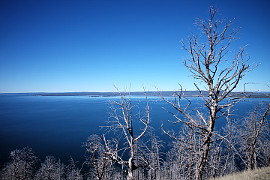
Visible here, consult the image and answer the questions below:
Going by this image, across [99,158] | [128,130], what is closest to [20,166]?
[99,158]

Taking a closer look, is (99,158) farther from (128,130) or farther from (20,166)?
(20,166)

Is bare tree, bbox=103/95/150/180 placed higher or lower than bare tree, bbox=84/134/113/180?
higher

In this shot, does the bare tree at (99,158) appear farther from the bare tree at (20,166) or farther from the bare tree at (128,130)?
the bare tree at (20,166)

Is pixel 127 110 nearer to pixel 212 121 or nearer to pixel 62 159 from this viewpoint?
pixel 212 121

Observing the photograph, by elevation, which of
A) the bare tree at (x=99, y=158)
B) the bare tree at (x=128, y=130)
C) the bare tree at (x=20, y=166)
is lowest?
the bare tree at (x=20, y=166)

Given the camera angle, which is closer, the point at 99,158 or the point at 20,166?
the point at 99,158

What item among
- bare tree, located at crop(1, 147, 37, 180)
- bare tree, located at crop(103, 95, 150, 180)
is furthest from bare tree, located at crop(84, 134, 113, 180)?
bare tree, located at crop(1, 147, 37, 180)

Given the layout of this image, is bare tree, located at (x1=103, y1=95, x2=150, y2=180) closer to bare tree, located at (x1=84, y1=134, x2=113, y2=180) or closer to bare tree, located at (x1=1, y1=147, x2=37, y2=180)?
bare tree, located at (x1=84, y1=134, x2=113, y2=180)

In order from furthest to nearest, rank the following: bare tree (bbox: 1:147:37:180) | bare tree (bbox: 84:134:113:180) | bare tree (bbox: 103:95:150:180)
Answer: bare tree (bbox: 1:147:37:180) → bare tree (bbox: 84:134:113:180) → bare tree (bbox: 103:95:150:180)

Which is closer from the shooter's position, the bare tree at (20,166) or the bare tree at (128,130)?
the bare tree at (128,130)

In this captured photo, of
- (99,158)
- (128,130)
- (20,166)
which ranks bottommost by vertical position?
(20,166)

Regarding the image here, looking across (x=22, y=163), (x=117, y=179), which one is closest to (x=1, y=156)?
(x=22, y=163)

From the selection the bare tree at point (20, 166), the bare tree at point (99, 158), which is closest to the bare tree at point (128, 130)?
the bare tree at point (99, 158)

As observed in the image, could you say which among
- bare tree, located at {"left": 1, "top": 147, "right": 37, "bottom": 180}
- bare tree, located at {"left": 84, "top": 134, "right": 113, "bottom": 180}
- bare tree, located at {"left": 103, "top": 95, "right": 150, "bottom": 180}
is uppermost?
bare tree, located at {"left": 103, "top": 95, "right": 150, "bottom": 180}
